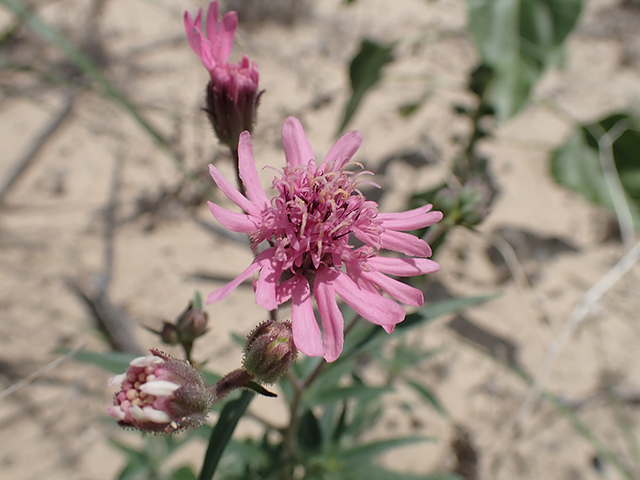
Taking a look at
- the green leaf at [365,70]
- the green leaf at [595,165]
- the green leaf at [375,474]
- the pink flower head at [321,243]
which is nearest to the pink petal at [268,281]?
the pink flower head at [321,243]

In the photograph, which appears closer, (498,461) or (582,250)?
(498,461)

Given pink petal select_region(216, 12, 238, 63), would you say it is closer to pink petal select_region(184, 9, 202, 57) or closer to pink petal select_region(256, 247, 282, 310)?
pink petal select_region(184, 9, 202, 57)

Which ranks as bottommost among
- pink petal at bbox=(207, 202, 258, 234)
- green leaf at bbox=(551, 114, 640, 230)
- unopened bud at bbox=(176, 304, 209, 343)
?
green leaf at bbox=(551, 114, 640, 230)

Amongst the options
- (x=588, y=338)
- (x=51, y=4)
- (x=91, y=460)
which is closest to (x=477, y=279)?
(x=588, y=338)

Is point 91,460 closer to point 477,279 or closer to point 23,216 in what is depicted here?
point 23,216

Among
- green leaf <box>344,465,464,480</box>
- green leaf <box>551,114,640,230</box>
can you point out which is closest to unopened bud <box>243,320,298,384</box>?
green leaf <box>344,465,464,480</box>

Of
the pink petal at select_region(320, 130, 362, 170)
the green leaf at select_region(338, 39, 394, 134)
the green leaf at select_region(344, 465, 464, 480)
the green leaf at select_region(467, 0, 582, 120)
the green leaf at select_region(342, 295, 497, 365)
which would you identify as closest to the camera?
the pink petal at select_region(320, 130, 362, 170)

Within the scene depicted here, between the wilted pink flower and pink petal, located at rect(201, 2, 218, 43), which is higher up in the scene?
pink petal, located at rect(201, 2, 218, 43)
